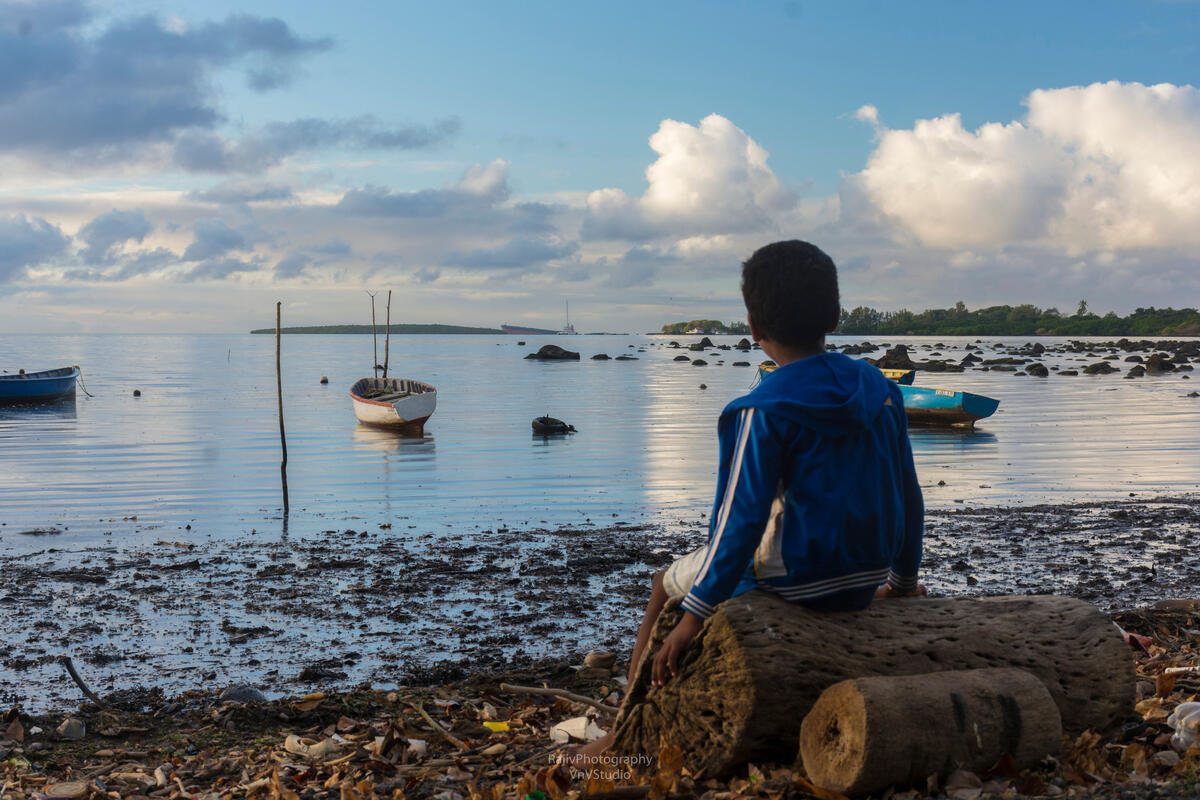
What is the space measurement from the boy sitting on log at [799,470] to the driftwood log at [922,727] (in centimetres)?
47

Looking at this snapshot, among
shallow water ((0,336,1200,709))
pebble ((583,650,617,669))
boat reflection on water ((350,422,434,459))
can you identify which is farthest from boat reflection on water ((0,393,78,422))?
pebble ((583,650,617,669))

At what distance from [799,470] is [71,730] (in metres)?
5.85

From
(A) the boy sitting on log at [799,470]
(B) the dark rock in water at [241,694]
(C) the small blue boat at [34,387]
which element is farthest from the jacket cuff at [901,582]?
(C) the small blue boat at [34,387]

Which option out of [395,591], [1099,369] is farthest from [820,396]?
[1099,369]

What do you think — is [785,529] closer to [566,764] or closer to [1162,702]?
[566,764]

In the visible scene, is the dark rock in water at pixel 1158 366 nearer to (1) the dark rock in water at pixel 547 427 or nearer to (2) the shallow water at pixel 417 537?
(2) the shallow water at pixel 417 537

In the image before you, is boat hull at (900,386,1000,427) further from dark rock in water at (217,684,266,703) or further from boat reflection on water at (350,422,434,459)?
dark rock in water at (217,684,266,703)

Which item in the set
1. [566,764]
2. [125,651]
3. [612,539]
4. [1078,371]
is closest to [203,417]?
[612,539]

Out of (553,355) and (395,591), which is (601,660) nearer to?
(395,591)

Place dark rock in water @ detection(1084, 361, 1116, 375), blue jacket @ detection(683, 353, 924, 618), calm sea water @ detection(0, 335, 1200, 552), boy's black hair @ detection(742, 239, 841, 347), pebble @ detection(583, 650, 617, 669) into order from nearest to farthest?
blue jacket @ detection(683, 353, 924, 618), boy's black hair @ detection(742, 239, 841, 347), pebble @ detection(583, 650, 617, 669), calm sea water @ detection(0, 335, 1200, 552), dark rock in water @ detection(1084, 361, 1116, 375)

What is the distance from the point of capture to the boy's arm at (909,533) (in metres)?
4.23

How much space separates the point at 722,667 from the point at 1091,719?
1897 mm

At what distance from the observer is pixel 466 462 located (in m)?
27.0

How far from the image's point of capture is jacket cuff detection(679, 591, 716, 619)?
3.81 metres
